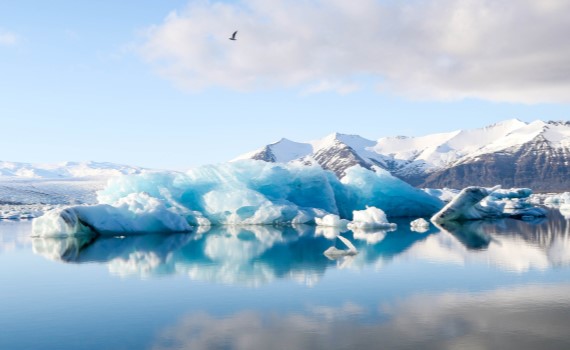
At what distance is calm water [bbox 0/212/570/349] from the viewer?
8.56m

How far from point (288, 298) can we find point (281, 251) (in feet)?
29.0

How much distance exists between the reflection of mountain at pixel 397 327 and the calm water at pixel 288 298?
0.03 m

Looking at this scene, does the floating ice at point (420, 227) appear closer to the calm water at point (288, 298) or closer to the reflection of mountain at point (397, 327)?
the calm water at point (288, 298)

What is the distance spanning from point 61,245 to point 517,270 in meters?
18.2

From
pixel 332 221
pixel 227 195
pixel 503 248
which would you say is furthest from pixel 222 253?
pixel 227 195

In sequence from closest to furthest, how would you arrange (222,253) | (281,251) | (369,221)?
(222,253) < (281,251) < (369,221)

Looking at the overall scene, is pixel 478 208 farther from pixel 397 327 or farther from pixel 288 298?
pixel 397 327

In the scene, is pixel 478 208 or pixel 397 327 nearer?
pixel 397 327

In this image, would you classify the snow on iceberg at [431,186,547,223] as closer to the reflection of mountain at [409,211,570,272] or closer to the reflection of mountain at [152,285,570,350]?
the reflection of mountain at [409,211,570,272]

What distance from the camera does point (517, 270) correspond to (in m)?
14.9

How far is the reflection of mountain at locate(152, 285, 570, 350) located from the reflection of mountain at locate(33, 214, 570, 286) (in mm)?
3528

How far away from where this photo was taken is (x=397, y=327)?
8.97m

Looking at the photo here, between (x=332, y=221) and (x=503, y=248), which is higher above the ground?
(x=332, y=221)

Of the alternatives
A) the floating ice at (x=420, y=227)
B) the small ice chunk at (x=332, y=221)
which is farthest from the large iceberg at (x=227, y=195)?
the floating ice at (x=420, y=227)
